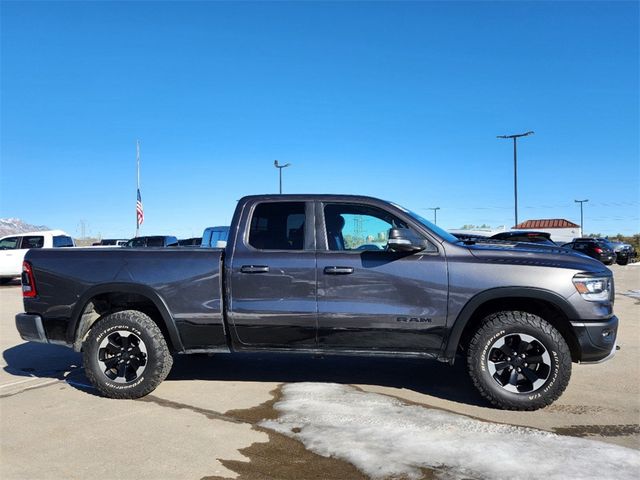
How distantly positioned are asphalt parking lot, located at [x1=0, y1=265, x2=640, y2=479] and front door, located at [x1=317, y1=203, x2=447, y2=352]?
26.9 inches

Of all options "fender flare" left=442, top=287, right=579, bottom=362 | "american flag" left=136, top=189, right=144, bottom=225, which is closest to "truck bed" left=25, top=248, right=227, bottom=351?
"fender flare" left=442, top=287, right=579, bottom=362

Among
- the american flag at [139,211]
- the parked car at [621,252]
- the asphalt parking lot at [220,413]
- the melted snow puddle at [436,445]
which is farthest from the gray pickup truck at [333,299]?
the parked car at [621,252]

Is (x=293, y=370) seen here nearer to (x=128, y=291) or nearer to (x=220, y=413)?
(x=220, y=413)

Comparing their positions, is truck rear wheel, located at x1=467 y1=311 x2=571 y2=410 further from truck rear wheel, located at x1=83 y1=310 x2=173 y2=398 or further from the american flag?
the american flag

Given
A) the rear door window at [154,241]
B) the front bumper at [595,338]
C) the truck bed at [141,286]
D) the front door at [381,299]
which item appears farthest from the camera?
the rear door window at [154,241]

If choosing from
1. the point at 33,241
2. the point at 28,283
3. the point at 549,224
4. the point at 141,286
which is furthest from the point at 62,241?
the point at 549,224

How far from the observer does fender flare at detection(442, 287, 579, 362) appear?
4.33m

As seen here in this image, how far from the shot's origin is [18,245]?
18641 millimetres

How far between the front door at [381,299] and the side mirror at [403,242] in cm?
10

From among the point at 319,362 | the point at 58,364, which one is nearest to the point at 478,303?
the point at 319,362

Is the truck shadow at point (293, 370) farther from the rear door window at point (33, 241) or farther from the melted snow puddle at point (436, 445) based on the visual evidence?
the rear door window at point (33, 241)

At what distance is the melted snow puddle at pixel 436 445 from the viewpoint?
10.7 feet

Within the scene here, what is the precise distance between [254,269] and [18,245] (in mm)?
17433

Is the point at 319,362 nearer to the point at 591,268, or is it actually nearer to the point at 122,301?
the point at 122,301
